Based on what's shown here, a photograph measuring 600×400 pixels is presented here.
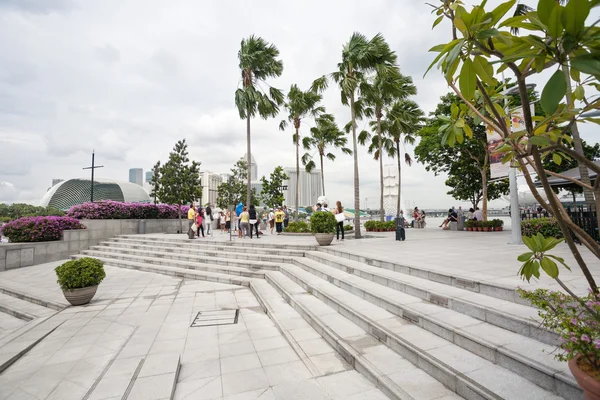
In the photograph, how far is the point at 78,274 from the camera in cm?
643

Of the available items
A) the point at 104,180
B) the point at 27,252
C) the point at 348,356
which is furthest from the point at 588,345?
the point at 104,180

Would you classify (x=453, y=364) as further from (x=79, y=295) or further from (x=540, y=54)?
(x=79, y=295)

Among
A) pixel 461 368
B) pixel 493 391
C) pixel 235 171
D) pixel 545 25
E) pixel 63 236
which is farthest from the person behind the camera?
pixel 235 171

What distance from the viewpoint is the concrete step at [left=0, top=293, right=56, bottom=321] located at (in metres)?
6.19

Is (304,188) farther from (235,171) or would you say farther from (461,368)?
(461,368)

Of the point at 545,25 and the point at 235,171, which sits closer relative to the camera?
the point at 545,25

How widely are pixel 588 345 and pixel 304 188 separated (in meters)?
106

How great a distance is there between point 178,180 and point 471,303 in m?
25.8

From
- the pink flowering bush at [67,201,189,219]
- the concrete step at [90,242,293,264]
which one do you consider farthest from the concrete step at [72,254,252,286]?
the pink flowering bush at [67,201,189,219]

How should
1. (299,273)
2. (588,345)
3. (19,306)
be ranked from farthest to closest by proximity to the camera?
(299,273), (19,306), (588,345)

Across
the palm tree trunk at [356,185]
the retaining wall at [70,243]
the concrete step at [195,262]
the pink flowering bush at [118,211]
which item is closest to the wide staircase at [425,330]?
the concrete step at [195,262]

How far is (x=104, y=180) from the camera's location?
304ft

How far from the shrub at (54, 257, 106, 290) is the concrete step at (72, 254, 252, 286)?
9.60ft

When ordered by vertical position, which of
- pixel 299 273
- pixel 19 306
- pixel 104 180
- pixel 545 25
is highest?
pixel 104 180
